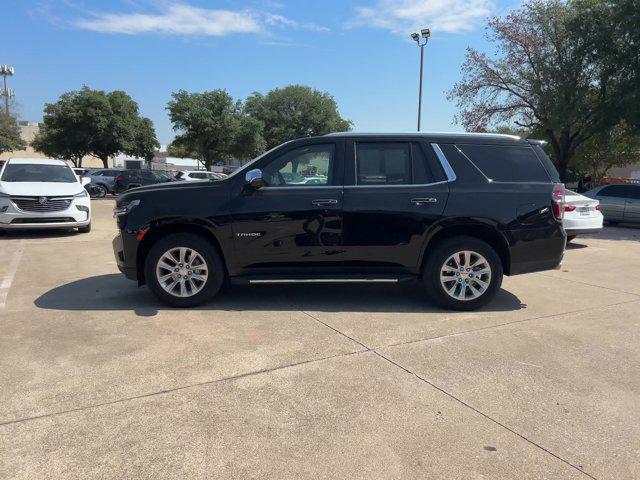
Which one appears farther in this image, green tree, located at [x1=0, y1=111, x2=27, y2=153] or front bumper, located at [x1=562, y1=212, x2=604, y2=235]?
green tree, located at [x1=0, y1=111, x2=27, y2=153]

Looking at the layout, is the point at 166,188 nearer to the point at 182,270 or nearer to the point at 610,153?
the point at 182,270

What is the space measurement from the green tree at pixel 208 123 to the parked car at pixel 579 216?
2923 cm

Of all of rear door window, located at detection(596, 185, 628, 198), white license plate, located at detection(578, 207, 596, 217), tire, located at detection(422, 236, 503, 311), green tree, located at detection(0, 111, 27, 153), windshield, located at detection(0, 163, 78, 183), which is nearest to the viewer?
tire, located at detection(422, 236, 503, 311)

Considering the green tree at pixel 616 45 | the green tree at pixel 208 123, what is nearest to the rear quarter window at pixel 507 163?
the green tree at pixel 616 45

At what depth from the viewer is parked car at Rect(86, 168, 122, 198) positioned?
28.2 meters

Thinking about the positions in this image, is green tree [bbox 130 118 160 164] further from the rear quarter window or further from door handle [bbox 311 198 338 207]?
the rear quarter window

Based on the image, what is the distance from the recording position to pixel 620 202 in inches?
653

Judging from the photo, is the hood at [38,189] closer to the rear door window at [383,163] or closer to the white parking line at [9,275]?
the white parking line at [9,275]

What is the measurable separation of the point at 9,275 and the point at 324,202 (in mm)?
4906

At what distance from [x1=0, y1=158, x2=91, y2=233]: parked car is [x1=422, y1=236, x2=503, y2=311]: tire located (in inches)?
339

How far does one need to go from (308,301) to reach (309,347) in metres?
1.51

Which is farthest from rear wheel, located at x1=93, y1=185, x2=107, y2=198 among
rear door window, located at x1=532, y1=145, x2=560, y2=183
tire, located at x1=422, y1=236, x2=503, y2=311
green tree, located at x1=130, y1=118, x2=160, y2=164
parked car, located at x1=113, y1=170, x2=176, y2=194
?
rear door window, located at x1=532, y1=145, x2=560, y2=183

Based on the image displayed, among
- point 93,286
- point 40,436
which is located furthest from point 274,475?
point 93,286

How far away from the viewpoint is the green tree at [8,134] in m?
49.0
